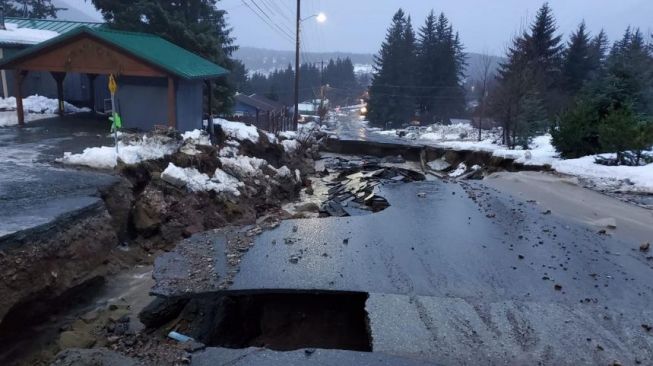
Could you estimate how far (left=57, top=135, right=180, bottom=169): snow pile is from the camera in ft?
33.8

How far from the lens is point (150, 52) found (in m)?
15.0

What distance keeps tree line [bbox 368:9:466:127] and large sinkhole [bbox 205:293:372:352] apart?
5737 cm

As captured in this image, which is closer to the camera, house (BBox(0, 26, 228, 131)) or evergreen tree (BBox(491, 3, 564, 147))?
house (BBox(0, 26, 228, 131))

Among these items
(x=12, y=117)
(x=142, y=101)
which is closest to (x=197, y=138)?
(x=142, y=101)

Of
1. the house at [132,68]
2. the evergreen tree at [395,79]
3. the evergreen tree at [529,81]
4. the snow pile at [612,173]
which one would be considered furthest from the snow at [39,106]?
the evergreen tree at [395,79]

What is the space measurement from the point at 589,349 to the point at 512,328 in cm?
72

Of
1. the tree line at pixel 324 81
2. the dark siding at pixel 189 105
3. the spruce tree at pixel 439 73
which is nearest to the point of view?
the dark siding at pixel 189 105

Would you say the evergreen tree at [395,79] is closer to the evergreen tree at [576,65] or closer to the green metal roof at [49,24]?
the evergreen tree at [576,65]

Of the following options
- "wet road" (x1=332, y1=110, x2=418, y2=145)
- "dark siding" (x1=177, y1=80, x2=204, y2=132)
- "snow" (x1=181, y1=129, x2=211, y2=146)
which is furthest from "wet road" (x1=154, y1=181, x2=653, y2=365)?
"wet road" (x1=332, y1=110, x2=418, y2=145)

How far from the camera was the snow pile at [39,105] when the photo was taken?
1947 cm

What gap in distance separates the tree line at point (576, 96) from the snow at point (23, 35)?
74.0 ft

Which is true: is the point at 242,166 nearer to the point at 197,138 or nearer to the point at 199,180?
the point at 197,138

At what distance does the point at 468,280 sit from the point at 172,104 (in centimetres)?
1175

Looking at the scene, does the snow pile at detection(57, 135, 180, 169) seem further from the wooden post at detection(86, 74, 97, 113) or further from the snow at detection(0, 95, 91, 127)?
the wooden post at detection(86, 74, 97, 113)
